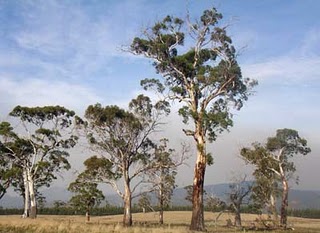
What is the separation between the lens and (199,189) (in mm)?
32969

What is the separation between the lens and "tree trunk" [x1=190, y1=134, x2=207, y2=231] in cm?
3259

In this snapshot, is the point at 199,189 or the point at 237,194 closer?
the point at 199,189

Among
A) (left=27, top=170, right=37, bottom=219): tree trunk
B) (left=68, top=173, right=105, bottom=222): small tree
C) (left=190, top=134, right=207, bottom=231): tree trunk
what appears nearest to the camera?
(left=190, top=134, right=207, bottom=231): tree trunk

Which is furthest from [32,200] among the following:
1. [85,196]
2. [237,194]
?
[237,194]

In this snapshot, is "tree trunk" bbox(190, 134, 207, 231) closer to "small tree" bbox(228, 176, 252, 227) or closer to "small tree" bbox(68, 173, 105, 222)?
"small tree" bbox(228, 176, 252, 227)

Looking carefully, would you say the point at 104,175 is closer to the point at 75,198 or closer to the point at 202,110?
the point at 75,198

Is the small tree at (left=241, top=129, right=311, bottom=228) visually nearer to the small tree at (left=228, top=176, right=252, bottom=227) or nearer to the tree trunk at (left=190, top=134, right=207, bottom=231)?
the small tree at (left=228, top=176, right=252, bottom=227)

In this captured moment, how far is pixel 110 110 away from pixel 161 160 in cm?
938

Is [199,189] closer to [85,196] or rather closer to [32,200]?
[32,200]

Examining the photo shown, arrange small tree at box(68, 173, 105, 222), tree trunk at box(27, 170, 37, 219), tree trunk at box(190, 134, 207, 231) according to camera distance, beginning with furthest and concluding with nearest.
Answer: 1. small tree at box(68, 173, 105, 222)
2. tree trunk at box(27, 170, 37, 219)
3. tree trunk at box(190, 134, 207, 231)

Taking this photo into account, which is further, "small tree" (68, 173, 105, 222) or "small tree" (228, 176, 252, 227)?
"small tree" (68, 173, 105, 222)

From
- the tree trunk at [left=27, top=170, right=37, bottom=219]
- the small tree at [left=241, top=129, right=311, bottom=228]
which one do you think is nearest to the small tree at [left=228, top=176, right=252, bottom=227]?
the small tree at [left=241, top=129, right=311, bottom=228]

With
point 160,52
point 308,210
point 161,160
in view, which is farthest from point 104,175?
point 308,210

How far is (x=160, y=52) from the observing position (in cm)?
3725
